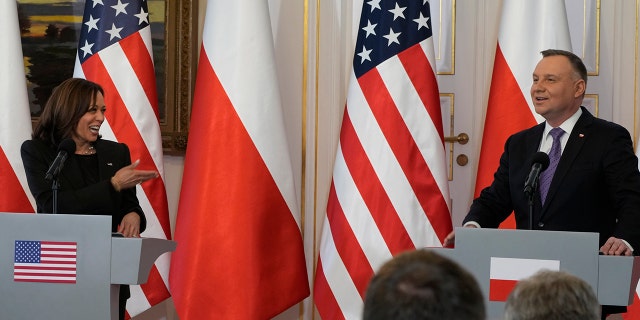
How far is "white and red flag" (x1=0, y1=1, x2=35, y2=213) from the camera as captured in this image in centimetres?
522

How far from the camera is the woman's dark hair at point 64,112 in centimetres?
400

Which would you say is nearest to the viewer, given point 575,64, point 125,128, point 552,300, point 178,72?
point 552,300

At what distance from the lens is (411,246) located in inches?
199

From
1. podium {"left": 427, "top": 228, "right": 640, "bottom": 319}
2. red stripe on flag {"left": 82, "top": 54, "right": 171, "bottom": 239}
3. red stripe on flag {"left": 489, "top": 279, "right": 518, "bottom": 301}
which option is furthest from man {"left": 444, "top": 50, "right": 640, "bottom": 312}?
red stripe on flag {"left": 82, "top": 54, "right": 171, "bottom": 239}

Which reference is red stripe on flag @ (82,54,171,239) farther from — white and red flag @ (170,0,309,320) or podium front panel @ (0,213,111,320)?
podium front panel @ (0,213,111,320)

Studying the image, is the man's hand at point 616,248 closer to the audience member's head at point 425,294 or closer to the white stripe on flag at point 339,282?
the white stripe on flag at point 339,282

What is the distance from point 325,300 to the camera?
517 cm

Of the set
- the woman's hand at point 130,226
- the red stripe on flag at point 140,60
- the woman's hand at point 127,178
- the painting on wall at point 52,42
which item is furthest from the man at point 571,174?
the painting on wall at point 52,42

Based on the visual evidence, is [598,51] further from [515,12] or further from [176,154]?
[176,154]

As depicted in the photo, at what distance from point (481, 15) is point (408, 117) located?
1.01 m

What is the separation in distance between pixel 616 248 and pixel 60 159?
6.64ft

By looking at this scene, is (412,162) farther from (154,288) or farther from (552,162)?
(154,288)

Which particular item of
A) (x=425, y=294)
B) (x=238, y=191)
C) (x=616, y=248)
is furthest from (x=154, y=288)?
(x=425, y=294)

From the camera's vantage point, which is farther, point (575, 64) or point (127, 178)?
point (575, 64)
